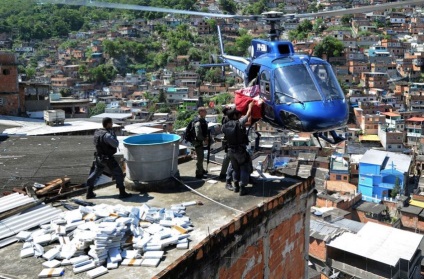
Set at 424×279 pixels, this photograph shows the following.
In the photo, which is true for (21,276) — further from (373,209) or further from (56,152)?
(373,209)

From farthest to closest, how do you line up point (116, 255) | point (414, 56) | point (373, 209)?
point (414, 56)
point (373, 209)
point (116, 255)

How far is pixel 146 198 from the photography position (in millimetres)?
5230

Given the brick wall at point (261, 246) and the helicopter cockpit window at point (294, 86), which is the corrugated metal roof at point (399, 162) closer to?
the helicopter cockpit window at point (294, 86)

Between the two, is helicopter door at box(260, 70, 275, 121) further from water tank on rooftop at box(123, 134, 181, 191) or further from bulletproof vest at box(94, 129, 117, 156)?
bulletproof vest at box(94, 129, 117, 156)

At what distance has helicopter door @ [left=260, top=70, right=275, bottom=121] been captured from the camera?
6.53m

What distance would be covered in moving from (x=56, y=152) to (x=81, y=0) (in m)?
3.96

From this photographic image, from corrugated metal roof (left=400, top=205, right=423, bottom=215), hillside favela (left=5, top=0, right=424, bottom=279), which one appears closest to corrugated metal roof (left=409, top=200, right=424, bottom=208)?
hillside favela (left=5, top=0, right=424, bottom=279)

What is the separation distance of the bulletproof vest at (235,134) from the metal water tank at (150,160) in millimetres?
746

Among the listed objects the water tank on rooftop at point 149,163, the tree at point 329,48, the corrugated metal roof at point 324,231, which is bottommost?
the corrugated metal roof at point 324,231

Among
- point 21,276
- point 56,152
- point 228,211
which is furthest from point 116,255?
point 56,152

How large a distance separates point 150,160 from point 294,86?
2.39 metres

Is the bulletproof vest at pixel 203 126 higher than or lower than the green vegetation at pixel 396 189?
higher

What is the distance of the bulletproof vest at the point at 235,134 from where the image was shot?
17.2ft

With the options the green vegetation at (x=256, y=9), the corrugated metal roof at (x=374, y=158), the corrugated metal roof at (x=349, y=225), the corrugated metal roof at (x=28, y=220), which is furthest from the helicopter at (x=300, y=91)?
the green vegetation at (x=256, y=9)
